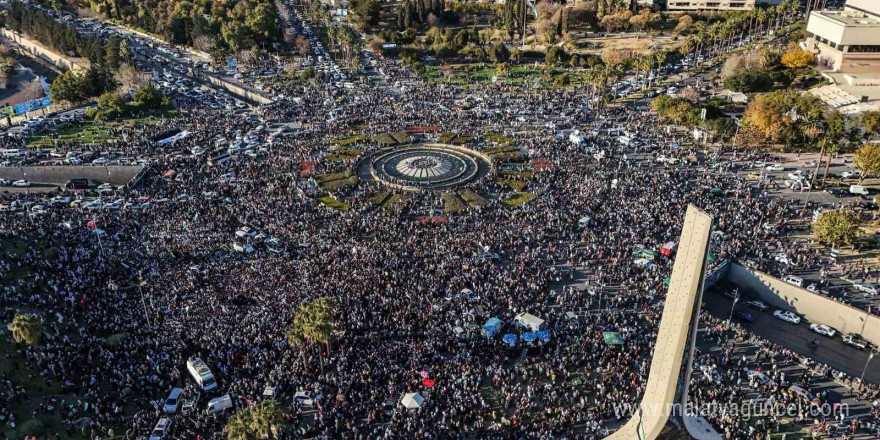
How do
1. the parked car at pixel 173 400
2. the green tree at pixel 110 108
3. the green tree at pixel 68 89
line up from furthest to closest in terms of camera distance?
the green tree at pixel 68 89, the green tree at pixel 110 108, the parked car at pixel 173 400

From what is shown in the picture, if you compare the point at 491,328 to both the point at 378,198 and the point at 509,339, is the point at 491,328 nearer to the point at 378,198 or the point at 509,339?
the point at 509,339

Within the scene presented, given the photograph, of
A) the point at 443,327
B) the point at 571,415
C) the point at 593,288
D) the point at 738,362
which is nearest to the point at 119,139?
the point at 443,327

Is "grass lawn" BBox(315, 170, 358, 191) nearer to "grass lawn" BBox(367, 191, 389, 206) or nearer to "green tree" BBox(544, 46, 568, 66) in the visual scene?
"grass lawn" BBox(367, 191, 389, 206)

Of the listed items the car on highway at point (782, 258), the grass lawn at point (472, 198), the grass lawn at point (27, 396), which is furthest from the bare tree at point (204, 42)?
the car on highway at point (782, 258)

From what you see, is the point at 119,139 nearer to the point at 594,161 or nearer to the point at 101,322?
the point at 101,322

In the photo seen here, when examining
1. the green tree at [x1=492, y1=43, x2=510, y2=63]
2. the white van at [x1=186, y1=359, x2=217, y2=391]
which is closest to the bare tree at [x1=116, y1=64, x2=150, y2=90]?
the green tree at [x1=492, y1=43, x2=510, y2=63]

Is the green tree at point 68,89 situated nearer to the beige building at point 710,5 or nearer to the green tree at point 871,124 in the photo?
the green tree at point 871,124

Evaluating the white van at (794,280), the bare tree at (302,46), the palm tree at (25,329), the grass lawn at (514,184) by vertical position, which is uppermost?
the bare tree at (302,46)
